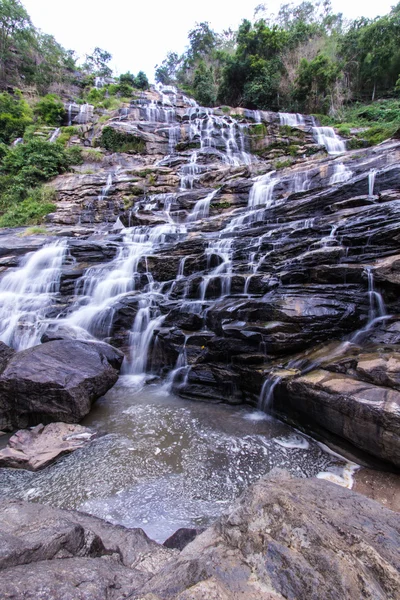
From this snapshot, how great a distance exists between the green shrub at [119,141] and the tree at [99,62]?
88.5ft

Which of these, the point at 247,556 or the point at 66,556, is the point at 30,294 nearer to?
the point at 66,556

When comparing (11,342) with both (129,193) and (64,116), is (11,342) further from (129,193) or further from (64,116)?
(64,116)

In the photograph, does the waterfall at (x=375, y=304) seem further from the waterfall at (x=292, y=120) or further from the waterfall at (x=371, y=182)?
the waterfall at (x=292, y=120)

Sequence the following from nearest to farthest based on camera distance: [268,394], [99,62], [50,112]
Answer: [268,394] → [50,112] → [99,62]

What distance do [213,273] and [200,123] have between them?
2118 cm

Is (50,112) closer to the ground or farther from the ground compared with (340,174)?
farther from the ground

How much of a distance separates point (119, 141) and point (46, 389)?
22987 millimetres

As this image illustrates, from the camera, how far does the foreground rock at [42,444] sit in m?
3.71

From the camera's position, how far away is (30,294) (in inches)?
363

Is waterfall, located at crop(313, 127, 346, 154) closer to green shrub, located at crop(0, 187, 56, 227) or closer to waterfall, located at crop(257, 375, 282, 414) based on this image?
green shrub, located at crop(0, 187, 56, 227)

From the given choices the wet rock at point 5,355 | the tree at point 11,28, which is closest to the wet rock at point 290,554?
the wet rock at point 5,355

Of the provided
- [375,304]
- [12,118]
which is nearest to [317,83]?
[12,118]

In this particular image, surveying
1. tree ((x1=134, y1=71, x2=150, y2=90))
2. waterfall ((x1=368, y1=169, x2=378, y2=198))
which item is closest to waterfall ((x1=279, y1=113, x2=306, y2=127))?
waterfall ((x1=368, y1=169, x2=378, y2=198))

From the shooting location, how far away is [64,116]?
86.0 ft
